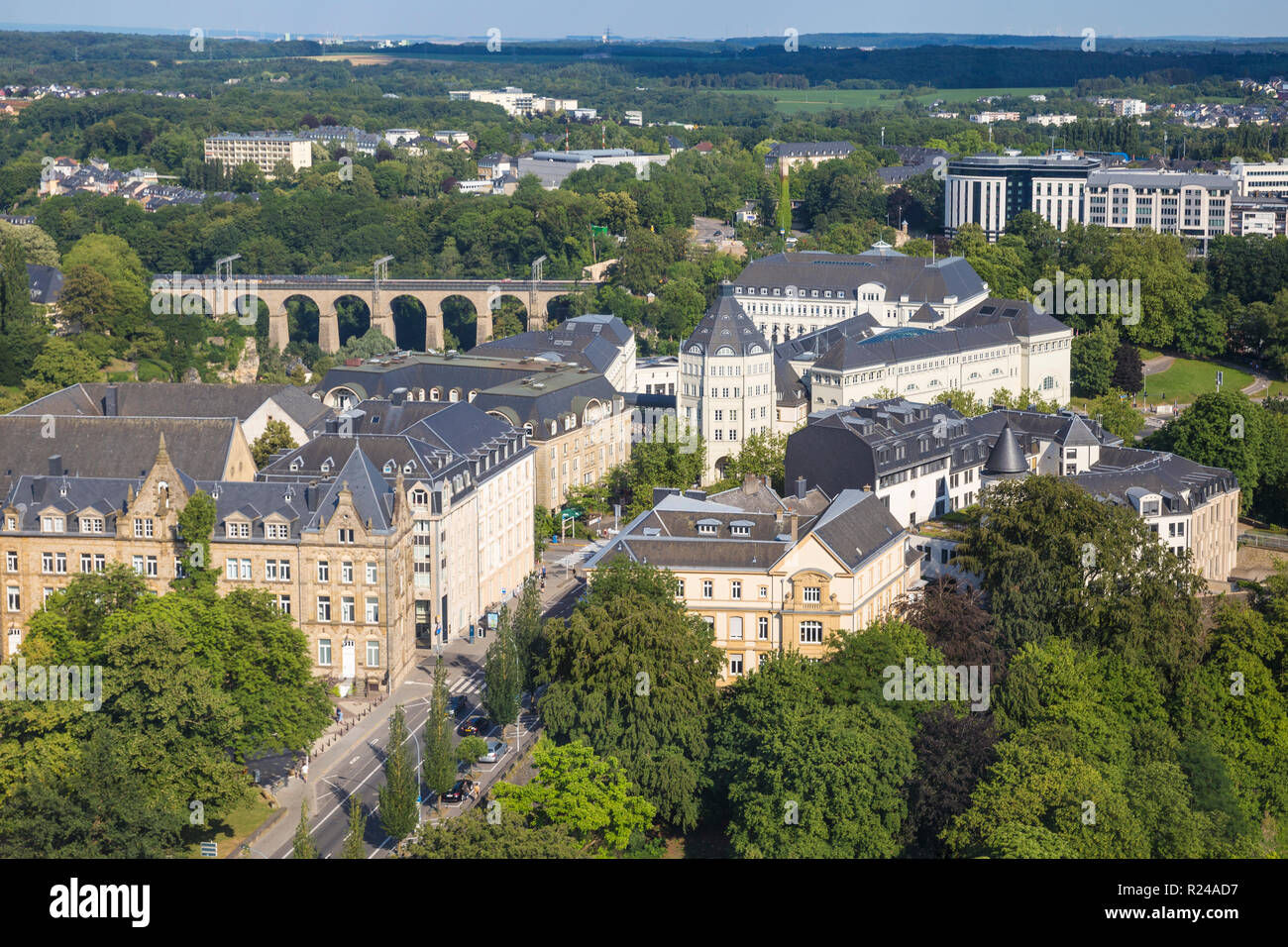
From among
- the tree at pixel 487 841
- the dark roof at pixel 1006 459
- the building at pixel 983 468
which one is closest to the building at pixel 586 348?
the building at pixel 983 468

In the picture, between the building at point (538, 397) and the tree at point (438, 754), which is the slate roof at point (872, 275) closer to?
the building at point (538, 397)

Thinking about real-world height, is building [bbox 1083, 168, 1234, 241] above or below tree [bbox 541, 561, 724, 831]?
above

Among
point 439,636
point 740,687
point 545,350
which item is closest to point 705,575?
point 740,687

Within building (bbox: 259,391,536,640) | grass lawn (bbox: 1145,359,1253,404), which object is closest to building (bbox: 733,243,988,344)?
grass lawn (bbox: 1145,359,1253,404)

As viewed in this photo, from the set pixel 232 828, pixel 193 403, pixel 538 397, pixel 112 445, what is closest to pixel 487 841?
pixel 232 828

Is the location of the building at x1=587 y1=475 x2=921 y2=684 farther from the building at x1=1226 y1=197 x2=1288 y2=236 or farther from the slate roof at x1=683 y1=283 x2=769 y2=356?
the building at x1=1226 y1=197 x2=1288 y2=236

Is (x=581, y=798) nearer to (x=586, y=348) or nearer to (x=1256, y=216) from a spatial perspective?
(x=586, y=348)
